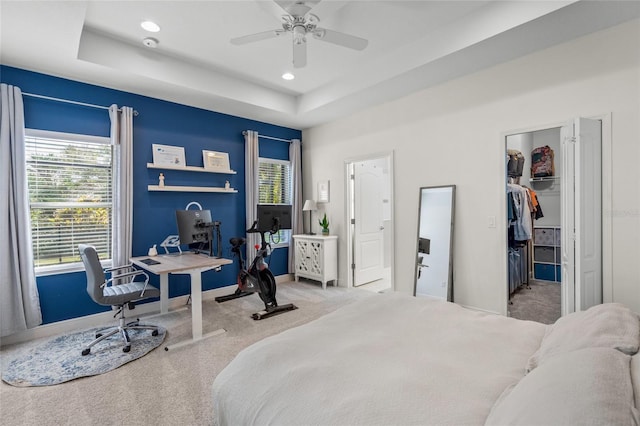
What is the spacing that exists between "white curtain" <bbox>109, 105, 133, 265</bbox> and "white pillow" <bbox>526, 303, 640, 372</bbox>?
3.89m

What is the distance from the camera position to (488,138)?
3.36 meters

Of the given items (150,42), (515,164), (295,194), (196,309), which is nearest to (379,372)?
(196,309)

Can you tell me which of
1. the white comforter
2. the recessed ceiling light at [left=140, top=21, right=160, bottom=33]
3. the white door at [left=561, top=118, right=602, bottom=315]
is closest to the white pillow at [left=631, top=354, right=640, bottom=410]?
the white comforter

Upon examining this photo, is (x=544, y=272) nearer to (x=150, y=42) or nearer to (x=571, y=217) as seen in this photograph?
(x=571, y=217)

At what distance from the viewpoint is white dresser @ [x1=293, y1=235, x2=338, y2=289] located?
485cm

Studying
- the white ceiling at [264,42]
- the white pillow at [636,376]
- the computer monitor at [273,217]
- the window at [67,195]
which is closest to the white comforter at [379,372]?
the white pillow at [636,376]

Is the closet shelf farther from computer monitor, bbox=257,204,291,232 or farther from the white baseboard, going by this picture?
the white baseboard

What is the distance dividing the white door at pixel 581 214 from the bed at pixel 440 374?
123 cm

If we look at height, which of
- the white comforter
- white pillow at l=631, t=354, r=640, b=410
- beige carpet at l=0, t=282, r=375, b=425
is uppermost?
white pillow at l=631, t=354, r=640, b=410

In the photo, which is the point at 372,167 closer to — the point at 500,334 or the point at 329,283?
the point at 329,283

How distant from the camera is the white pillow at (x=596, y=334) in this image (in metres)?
1.12

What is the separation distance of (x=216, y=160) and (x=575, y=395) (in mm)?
4456

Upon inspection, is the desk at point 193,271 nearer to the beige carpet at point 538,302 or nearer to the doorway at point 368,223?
the doorway at point 368,223

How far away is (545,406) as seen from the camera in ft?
2.55
